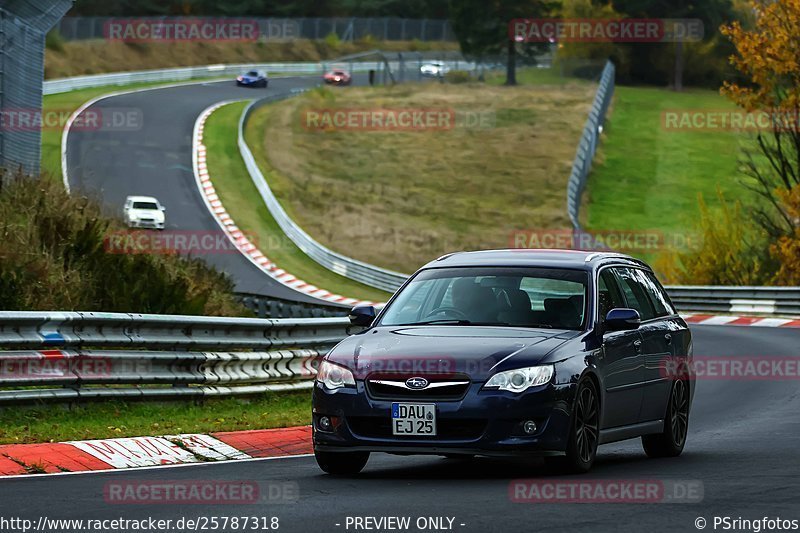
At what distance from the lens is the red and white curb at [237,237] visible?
1847 inches

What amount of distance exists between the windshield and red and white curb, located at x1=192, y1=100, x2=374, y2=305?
3065 cm

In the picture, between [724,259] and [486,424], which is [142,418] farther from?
[724,259]

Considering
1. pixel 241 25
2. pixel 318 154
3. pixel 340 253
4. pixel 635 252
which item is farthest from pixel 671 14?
pixel 340 253

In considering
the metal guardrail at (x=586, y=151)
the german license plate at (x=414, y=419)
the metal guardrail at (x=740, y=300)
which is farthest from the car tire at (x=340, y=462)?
the metal guardrail at (x=586, y=151)

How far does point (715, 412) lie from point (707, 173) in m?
65.1

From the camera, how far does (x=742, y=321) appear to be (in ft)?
121

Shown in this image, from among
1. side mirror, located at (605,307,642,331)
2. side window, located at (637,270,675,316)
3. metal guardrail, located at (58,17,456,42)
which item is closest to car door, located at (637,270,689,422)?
side window, located at (637,270,675,316)

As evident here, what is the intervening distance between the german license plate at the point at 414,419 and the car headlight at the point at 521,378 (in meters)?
0.41

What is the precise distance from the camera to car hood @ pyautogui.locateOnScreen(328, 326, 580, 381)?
995 centimetres

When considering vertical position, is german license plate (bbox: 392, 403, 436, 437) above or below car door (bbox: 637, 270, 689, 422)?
below

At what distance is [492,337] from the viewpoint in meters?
10.4

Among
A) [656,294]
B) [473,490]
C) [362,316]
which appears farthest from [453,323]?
[656,294]

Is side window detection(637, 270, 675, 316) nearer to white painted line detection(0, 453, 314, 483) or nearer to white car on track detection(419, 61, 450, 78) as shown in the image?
white painted line detection(0, 453, 314, 483)

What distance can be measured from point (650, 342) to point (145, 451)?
4048mm
